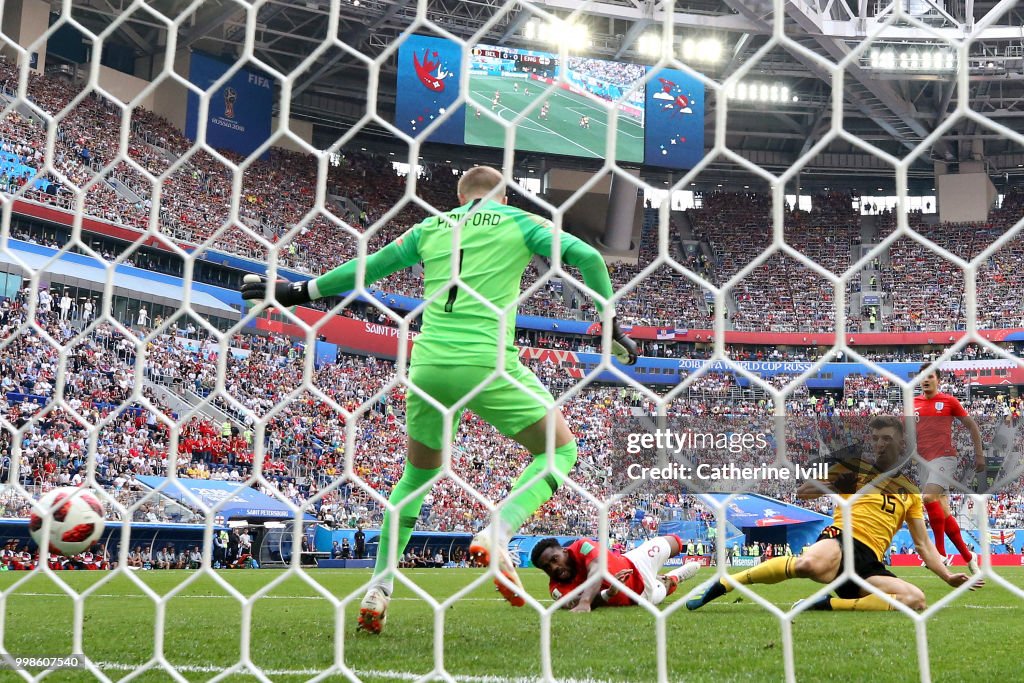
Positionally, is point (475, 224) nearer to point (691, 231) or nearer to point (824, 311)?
point (824, 311)

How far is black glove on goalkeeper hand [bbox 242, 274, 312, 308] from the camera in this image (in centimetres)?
237

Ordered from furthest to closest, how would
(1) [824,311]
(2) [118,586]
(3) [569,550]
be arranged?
1. (1) [824,311]
2. (2) [118,586]
3. (3) [569,550]

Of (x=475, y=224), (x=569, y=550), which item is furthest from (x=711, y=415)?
(x=475, y=224)

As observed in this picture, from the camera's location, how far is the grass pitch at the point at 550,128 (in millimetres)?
22891

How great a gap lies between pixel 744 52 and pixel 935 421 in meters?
21.2

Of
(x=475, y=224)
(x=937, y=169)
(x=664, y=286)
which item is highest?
(x=937, y=169)

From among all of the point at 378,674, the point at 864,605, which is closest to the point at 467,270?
the point at 378,674

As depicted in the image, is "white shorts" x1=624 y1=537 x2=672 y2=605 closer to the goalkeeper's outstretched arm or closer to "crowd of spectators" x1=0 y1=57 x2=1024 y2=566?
"crowd of spectators" x1=0 y1=57 x2=1024 y2=566

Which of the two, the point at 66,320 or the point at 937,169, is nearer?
the point at 66,320

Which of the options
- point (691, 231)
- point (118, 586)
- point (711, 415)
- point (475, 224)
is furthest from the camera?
point (691, 231)

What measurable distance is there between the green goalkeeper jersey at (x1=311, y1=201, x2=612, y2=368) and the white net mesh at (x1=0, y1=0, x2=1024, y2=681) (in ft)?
0.53

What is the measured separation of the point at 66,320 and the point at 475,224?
41.7 feet

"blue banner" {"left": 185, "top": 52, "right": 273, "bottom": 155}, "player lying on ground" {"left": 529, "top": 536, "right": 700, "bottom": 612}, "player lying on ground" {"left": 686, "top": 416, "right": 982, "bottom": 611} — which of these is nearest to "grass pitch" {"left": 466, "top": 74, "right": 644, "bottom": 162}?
"blue banner" {"left": 185, "top": 52, "right": 273, "bottom": 155}

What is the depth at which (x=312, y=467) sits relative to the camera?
43.8ft
